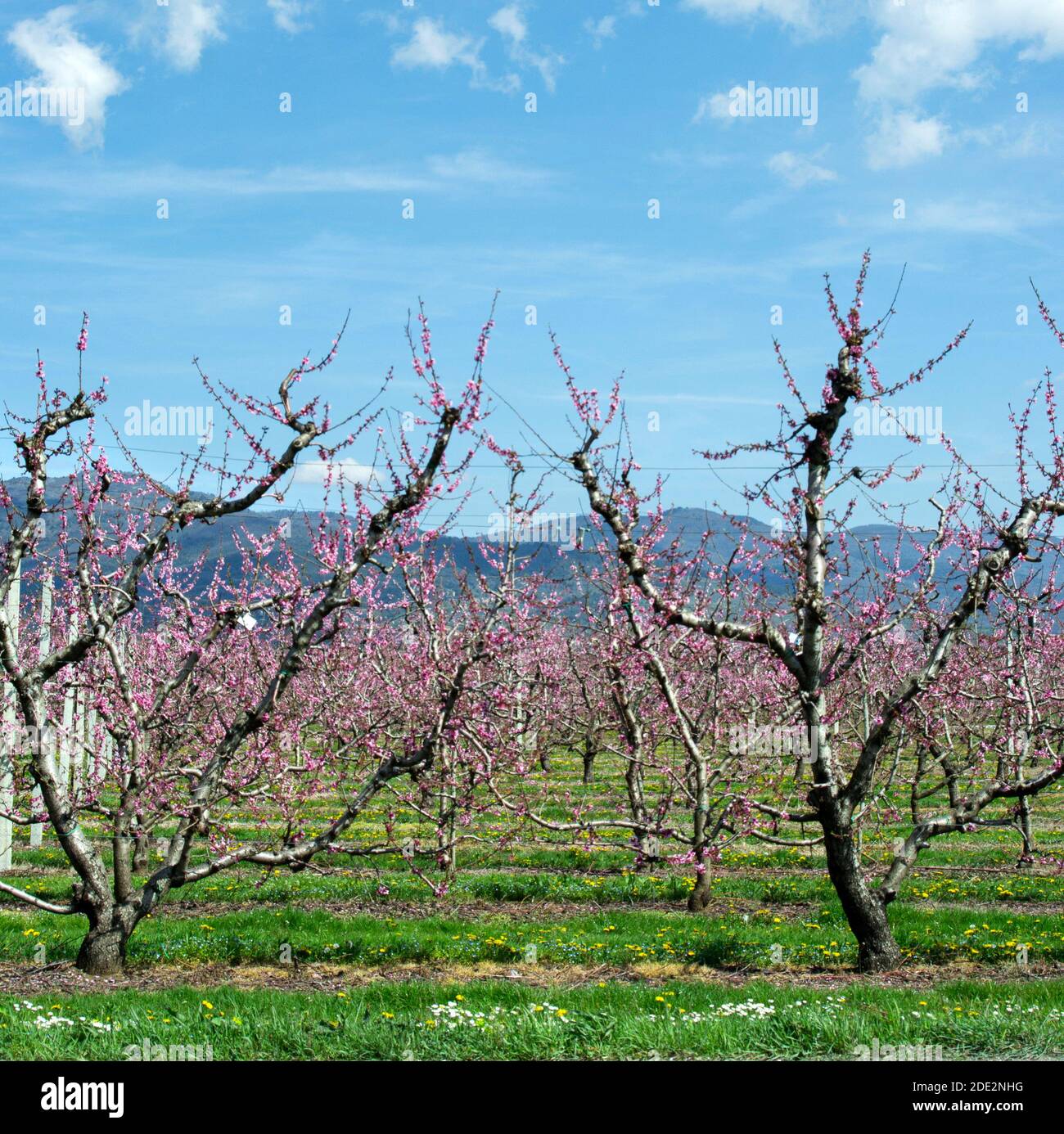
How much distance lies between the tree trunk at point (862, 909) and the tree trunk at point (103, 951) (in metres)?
6.39

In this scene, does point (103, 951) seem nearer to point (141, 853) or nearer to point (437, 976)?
point (437, 976)

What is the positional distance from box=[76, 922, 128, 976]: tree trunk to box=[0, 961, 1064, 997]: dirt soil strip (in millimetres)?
85

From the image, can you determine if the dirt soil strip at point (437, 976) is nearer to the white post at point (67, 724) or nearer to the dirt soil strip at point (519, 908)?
the dirt soil strip at point (519, 908)

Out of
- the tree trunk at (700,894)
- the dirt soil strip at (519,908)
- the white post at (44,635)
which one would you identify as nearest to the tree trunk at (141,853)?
the dirt soil strip at (519,908)

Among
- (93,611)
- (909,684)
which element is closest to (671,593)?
(909,684)

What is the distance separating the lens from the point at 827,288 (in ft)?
30.2

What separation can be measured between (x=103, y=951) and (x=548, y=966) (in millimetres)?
4117

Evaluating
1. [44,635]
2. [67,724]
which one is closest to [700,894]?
[44,635]

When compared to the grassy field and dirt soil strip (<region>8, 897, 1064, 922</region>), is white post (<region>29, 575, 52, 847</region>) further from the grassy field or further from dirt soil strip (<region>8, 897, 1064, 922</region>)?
dirt soil strip (<region>8, 897, 1064, 922</region>)

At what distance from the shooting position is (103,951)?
9422 mm

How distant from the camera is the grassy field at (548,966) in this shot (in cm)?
661

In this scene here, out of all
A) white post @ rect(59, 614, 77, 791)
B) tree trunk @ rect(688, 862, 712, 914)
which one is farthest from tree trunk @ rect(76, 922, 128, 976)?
tree trunk @ rect(688, 862, 712, 914)
